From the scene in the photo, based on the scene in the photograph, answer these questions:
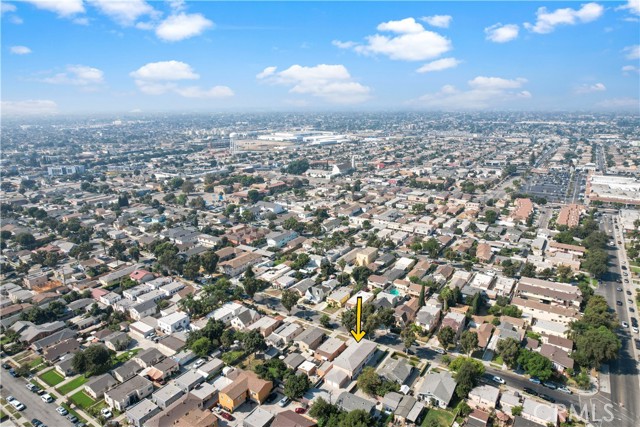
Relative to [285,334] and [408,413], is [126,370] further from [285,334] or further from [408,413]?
[408,413]

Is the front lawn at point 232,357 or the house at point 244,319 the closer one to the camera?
the front lawn at point 232,357

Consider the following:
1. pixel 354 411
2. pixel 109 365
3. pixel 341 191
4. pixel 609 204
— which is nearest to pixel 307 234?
pixel 341 191

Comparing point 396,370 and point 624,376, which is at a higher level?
point 396,370

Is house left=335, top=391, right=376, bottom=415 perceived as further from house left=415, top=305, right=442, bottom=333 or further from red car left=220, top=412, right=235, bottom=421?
house left=415, top=305, right=442, bottom=333

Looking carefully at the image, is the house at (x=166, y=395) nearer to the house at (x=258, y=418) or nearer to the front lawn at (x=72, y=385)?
the house at (x=258, y=418)

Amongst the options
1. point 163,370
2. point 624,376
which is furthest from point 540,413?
point 163,370

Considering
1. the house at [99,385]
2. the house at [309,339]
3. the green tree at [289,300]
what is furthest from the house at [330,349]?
the house at [99,385]

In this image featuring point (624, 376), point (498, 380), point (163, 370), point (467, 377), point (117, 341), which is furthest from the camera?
point (117, 341)
